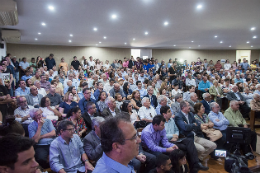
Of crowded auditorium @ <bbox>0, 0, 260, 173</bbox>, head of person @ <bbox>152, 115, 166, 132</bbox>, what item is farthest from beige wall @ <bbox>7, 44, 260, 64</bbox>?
head of person @ <bbox>152, 115, 166, 132</bbox>

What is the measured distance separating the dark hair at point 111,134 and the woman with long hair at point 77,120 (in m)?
1.80

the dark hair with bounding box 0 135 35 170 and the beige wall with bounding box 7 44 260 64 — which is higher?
the beige wall with bounding box 7 44 260 64

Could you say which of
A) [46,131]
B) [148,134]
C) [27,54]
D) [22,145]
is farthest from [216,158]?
[27,54]

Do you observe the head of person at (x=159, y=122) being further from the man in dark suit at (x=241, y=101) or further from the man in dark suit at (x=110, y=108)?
the man in dark suit at (x=241, y=101)

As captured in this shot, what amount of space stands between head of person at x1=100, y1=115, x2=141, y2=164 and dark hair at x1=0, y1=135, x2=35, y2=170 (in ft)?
1.38

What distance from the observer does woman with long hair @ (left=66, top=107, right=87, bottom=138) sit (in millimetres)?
2663

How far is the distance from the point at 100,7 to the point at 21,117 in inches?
111

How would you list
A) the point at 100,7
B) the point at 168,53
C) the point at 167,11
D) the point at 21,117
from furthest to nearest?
1. the point at 168,53
2. the point at 167,11
3. the point at 100,7
4. the point at 21,117

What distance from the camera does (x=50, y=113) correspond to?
3145 mm

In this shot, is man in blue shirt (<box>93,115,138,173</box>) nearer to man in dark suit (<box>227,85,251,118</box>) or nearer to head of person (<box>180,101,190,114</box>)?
head of person (<box>180,101,190,114</box>)

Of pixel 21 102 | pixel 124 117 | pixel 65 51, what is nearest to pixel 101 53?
pixel 65 51

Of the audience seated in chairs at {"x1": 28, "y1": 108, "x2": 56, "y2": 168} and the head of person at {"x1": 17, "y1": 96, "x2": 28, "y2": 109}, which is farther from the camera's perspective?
the head of person at {"x1": 17, "y1": 96, "x2": 28, "y2": 109}

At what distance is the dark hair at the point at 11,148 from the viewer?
0.91 meters

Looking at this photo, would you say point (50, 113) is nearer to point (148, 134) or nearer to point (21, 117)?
point (21, 117)
